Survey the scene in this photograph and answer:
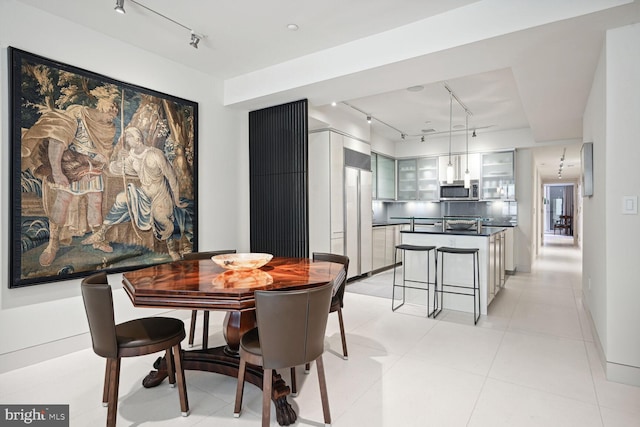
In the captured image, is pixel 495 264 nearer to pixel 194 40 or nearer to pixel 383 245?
pixel 383 245

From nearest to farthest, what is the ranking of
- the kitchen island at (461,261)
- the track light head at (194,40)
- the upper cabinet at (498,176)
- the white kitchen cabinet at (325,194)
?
the track light head at (194,40) < the kitchen island at (461,261) < the white kitchen cabinet at (325,194) < the upper cabinet at (498,176)

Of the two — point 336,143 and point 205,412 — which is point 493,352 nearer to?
point 205,412

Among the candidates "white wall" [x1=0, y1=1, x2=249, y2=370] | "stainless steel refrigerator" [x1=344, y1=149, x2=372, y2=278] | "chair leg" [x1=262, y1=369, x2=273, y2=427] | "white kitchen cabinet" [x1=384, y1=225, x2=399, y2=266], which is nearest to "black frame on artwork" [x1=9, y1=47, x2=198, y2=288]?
"white wall" [x1=0, y1=1, x2=249, y2=370]

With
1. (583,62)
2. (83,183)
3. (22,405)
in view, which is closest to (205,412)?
(22,405)

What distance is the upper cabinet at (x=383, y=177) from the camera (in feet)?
23.3

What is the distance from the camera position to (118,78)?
131 inches

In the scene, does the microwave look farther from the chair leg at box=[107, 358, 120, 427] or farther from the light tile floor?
the chair leg at box=[107, 358, 120, 427]

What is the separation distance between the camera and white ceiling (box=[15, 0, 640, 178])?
2678 millimetres

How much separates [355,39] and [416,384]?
3.02 meters

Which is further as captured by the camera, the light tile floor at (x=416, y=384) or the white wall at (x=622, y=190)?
the white wall at (x=622, y=190)

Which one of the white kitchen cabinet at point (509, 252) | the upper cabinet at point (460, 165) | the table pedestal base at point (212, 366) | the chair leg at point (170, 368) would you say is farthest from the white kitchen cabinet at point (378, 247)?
the chair leg at point (170, 368)

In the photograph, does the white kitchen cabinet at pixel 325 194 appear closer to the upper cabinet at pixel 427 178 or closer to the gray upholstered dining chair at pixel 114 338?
the upper cabinet at pixel 427 178

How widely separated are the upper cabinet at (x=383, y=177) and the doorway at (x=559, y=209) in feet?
42.1

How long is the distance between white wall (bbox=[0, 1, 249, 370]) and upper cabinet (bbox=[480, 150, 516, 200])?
4.87 meters
